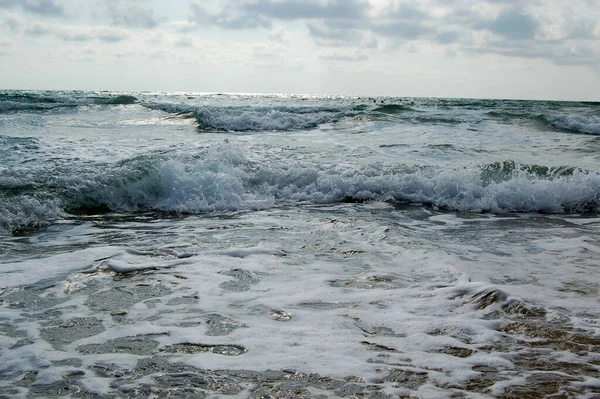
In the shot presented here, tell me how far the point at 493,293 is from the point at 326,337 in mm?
1471

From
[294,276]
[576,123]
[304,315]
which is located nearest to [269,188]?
[294,276]

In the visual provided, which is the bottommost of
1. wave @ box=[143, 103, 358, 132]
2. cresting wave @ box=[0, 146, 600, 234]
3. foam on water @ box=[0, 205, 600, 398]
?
foam on water @ box=[0, 205, 600, 398]

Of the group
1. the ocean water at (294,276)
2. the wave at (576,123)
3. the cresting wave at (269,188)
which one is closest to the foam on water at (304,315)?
the ocean water at (294,276)

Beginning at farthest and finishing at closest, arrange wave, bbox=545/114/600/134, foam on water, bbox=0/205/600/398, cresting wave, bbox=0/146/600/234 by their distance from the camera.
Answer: wave, bbox=545/114/600/134 → cresting wave, bbox=0/146/600/234 → foam on water, bbox=0/205/600/398

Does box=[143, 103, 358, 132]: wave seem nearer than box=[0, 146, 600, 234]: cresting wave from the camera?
No

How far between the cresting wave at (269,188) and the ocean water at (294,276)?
0.04 metres

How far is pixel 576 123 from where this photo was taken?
20.6 m

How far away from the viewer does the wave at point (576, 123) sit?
20.1 metres

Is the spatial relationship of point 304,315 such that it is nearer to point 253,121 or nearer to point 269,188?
point 269,188

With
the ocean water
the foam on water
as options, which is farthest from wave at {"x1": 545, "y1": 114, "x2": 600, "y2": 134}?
the foam on water

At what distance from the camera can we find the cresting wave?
7.85 metres

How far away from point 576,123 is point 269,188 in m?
16.4

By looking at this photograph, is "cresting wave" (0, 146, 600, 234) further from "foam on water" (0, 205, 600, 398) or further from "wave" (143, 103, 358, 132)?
"wave" (143, 103, 358, 132)

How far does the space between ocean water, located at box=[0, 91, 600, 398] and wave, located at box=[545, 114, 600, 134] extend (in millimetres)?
9878
